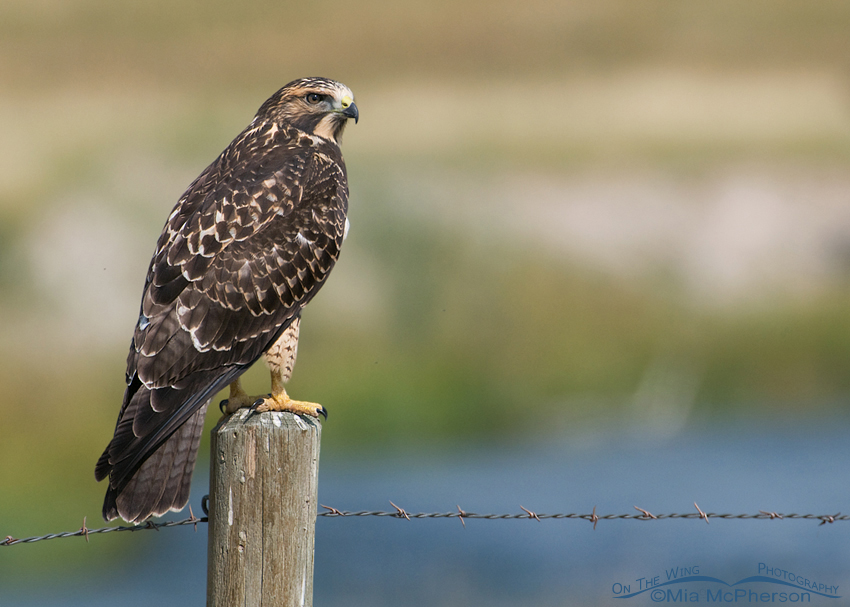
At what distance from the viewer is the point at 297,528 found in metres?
1.84

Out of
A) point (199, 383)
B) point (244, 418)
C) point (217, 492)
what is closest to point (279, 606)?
point (217, 492)

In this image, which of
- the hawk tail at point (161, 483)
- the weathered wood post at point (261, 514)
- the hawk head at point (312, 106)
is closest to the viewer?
the weathered wood post at point (261, 514)

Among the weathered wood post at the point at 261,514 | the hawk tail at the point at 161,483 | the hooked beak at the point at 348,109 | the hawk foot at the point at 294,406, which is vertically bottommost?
the weathered wood post at the point at 261,514

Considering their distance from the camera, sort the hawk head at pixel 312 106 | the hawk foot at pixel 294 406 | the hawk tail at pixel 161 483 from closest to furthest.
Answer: the hawk tail at pixel 161 483
the hawk foot at pixel 294 406
the hawk head at pixel 312 106

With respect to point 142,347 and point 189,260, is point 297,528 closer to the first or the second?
point 142,347

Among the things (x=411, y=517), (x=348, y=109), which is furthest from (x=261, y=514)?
(x=348, y=109)

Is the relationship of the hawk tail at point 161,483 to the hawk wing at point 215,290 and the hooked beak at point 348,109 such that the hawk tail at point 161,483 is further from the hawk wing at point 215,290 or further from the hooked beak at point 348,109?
the hooked beak at point 348,109

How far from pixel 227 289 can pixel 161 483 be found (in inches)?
29.5

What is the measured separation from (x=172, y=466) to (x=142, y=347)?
0.43 meters

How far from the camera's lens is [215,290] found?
2.80 meters

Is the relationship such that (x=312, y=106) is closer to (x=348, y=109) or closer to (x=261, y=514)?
(x=348, y=109)

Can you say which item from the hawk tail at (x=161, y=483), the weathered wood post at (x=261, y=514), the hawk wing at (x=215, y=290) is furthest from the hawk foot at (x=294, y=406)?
the weathered wood post at (x=261, y=514)

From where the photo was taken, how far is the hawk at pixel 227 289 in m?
2.41

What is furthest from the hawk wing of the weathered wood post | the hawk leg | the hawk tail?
the weathered wood post
